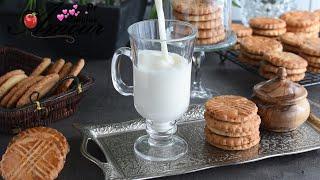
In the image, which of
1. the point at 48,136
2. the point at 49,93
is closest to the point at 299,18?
the point at 49,93

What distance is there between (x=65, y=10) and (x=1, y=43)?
0.26 metres

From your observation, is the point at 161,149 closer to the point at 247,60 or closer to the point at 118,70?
the point at 118,70

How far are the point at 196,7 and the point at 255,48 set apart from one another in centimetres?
25

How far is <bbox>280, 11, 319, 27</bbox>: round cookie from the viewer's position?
4.62 ft

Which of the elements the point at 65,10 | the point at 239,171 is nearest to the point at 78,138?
the point at 239,171

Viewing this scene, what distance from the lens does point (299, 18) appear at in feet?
4.71

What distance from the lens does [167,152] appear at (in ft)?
2.95

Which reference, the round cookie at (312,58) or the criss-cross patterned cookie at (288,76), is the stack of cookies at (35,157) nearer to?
the criss-cross patterned cookie at (288,76)

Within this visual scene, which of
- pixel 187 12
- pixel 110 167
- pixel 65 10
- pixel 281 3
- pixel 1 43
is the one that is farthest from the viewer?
pixel 281 3

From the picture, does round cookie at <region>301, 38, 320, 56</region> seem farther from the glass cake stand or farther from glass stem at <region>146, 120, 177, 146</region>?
glass stem at <region>146, 120, 177, 146</region>

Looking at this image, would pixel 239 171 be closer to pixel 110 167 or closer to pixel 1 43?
pixel 110 167

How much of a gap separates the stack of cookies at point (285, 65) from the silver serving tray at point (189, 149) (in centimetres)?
18

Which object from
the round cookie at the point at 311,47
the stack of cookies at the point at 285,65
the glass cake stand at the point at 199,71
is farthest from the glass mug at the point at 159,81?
the round cookie at the point at 311,47

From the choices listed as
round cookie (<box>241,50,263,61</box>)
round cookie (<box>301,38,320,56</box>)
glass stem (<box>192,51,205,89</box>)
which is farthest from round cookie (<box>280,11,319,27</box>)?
glass stem (<box>192,51,205,89</box>)
